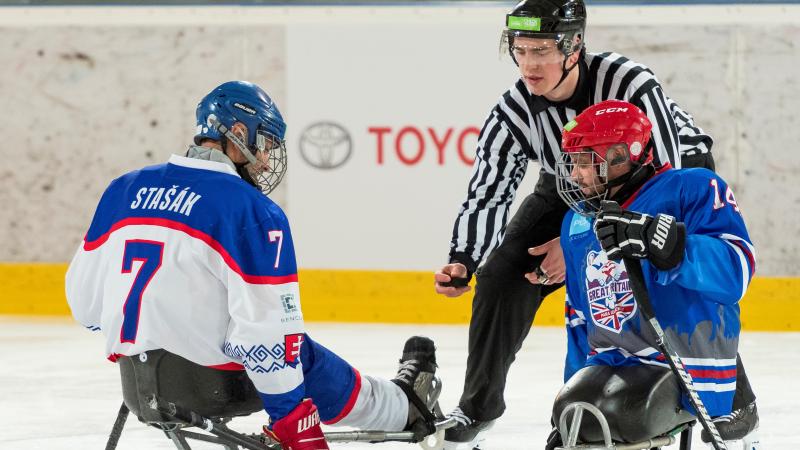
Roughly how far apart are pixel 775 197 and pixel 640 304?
3487 mm

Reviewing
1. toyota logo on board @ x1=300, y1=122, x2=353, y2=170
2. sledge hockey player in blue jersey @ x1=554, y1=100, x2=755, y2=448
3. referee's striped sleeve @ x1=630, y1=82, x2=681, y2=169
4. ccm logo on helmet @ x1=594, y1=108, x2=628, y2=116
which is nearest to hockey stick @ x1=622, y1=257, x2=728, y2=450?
sledge hockey player in blue jersey @ x1=554, y1=100, x2=755, y2=448

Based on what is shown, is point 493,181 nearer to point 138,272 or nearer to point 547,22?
point 547,22

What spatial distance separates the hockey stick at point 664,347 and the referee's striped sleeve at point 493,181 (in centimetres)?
93

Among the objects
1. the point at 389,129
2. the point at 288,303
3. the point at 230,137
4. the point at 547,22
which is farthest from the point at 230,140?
the point at 389,129

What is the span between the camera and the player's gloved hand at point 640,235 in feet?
7.94

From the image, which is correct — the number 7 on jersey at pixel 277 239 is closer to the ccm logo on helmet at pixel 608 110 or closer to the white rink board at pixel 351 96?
the ccm logo on helmet at pixel 608 110

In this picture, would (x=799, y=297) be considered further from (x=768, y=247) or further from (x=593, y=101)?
(x=593, y=101)

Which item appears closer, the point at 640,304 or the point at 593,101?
the point at 640,304

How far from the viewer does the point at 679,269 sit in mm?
2479

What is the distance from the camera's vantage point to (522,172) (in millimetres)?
3547

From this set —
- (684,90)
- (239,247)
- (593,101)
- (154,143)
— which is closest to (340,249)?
(154,143)

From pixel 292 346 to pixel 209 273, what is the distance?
20cm

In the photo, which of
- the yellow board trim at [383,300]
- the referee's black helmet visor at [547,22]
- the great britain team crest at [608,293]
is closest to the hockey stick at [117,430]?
the great britain team crest at [608,293]

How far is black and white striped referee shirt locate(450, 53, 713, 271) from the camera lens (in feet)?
10.7
